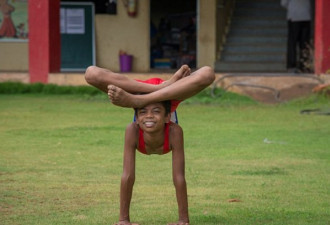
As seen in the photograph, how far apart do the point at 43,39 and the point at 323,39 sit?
658 centimetres

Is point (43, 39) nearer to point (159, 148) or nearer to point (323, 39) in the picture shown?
point (323, 39)

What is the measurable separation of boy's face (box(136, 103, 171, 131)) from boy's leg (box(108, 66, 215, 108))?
0.18ft

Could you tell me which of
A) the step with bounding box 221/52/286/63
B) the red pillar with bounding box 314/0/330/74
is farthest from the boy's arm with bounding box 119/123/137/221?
the step with bounding box 221/52/286/63

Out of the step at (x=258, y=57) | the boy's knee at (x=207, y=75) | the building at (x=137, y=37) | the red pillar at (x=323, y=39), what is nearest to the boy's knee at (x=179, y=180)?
the boy's knee at (x=207, y=75)

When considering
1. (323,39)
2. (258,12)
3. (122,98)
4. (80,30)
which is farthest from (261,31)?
(122,98)

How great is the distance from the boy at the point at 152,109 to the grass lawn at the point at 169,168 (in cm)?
52

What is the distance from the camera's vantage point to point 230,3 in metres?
23.2

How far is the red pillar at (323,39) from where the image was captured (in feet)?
57.7

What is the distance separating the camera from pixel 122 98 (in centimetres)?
594

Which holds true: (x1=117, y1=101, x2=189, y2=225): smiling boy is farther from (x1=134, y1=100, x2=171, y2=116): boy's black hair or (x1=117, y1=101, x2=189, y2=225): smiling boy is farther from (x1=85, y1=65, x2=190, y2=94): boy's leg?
(x1=85, y1=65, x2=190, y2=94): boy's leg

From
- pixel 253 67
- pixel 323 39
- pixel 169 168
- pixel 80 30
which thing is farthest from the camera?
pixel 80 30

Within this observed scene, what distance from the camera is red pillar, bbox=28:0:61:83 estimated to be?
1970 cm

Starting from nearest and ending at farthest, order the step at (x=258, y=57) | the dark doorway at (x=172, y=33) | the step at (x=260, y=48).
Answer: the step at (x=258, y=57) < the step at (x=260, y=48) < the dark doorway at (x=172, y=33)

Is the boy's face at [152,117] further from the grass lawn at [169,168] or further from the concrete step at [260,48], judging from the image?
the concrete step at [260,48]
